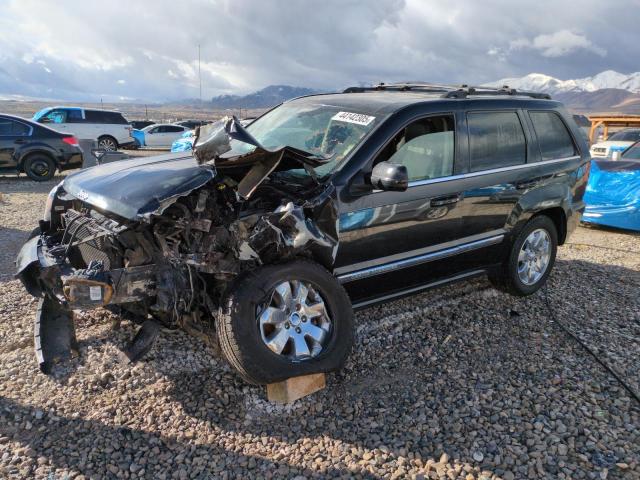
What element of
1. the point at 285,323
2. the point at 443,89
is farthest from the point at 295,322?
the point at 443,89

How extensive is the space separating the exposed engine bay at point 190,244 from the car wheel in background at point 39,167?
9.71 m

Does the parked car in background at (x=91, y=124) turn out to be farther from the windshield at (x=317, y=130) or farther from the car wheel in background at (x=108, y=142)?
the windshield at (x=317, y=130)

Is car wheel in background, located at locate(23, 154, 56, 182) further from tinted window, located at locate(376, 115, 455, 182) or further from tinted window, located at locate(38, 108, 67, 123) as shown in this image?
tinted window, located at locate(376, 115, 455, 182)

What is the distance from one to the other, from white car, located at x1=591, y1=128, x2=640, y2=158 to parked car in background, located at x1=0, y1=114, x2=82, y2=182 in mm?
13680

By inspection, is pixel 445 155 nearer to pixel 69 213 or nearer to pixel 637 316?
pixel 637 316

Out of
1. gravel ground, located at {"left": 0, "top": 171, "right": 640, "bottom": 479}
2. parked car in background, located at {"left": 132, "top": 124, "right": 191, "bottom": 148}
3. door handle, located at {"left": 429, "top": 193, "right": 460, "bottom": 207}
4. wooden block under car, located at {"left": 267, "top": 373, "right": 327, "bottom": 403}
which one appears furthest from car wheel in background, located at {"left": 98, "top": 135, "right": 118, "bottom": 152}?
wooden block under car, located at {"left": 267, "top": 373, "right": 327, "bottom": 403}

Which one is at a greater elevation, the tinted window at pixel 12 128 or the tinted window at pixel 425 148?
the tinted window at pixel 425 148

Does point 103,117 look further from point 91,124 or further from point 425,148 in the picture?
point 425,148

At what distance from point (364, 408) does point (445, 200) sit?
5.45ft

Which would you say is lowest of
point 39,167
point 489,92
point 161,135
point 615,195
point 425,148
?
point 161,135

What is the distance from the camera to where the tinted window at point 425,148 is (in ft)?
11.9

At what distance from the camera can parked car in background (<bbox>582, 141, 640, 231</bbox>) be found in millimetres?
7801

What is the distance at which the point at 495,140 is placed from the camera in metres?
4.22

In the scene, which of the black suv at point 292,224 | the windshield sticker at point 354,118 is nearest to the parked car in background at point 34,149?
the black suv at point 292,224
